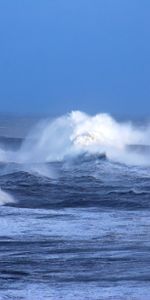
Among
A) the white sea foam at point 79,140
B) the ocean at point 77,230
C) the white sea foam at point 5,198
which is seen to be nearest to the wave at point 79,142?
the white sea foam at point 79,140

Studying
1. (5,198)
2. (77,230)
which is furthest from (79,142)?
(77,230)

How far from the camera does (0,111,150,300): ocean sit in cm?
1560

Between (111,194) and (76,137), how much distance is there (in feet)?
82.4

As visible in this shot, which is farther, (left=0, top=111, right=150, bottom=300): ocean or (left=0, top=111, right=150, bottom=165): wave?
(left=0, top=111, right=150, bottom=165): wave

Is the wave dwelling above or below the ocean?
above

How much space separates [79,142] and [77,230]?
108 ft

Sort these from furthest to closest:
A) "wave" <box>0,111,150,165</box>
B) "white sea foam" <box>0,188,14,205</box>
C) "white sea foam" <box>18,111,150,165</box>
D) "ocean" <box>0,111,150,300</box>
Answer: "white sea foam" <box>18,111,150,165</box> < "wave" <box>0,111,150,165</box> < "white sea foam" <box>0,188,14,205</box> < "ocean" <box>0,111,150,300</box>

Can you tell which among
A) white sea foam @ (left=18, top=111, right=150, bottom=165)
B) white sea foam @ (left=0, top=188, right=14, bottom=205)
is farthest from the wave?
white sea foam @ (left=0, top=188, right=14, bottom=205)

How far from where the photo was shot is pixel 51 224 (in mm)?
22625

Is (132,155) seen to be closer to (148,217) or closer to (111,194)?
(111,194)

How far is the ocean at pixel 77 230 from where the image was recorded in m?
15.6

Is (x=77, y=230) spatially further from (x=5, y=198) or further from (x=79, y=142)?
(x=79, y=142)

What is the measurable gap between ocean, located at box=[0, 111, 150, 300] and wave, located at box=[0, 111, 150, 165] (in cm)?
179

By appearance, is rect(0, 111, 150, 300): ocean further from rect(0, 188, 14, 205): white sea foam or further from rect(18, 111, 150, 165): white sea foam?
rect(18, 111, 150, 165): white sea foam
